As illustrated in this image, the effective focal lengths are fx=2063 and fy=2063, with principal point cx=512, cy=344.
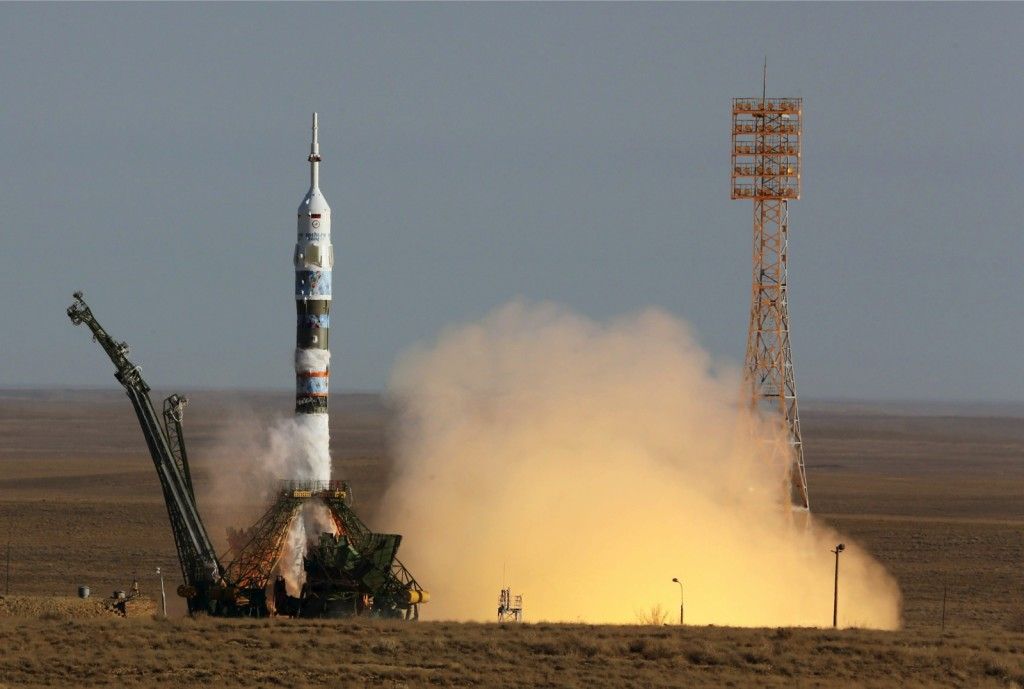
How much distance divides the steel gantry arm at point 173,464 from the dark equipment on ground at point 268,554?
32 mm

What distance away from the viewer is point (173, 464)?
6800 cm

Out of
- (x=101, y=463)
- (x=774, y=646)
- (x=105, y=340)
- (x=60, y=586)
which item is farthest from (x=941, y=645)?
(x=101, y=463)

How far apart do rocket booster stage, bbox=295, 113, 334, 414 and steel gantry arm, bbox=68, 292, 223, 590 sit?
4.23 metres

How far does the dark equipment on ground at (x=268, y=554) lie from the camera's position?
6431 cm

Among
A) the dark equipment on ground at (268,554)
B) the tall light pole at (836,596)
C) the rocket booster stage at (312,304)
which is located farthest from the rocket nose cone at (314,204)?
the tall light pole at (836,596)

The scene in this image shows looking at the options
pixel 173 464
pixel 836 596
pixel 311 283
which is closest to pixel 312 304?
pixel 311 283

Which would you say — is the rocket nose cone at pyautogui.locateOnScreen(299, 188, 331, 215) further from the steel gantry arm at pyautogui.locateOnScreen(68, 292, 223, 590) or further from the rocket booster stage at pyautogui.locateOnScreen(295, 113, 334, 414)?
the steel gantry arm at pyautogui.locateOnScreen(68, 292, 223, 590)

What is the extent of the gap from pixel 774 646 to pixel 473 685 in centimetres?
934

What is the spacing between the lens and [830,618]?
68.0 meters

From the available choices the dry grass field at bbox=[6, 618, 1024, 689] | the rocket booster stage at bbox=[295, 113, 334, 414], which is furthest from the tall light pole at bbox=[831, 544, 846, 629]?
the rocket booster stage at bbox=[295, 113, 334, 414]

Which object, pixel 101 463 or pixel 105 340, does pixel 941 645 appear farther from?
pixel 101 463

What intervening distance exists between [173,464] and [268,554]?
5100 mm

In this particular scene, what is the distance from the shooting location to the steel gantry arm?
66812mm

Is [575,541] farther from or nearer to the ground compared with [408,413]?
nearer to the ground
